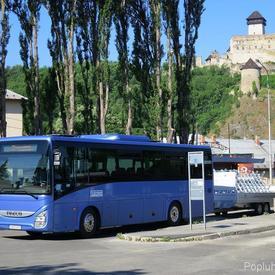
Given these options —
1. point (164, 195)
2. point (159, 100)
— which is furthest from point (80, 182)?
point (159, 100)

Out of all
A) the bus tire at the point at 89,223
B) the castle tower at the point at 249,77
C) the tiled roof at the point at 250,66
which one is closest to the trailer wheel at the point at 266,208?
the bus tire at the point at 89,223

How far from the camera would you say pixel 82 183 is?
1697 centimetres

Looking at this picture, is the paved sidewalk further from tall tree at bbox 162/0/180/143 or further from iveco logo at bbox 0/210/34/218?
tall tree at bbox 162/0/180/143

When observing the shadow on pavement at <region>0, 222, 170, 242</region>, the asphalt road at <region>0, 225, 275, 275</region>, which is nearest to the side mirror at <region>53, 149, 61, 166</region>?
the asphalt road at <region>0, 225, 275, 275</region>

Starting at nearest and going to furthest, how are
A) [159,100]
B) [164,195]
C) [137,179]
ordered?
[137,179]
[164,195]
[159,100]

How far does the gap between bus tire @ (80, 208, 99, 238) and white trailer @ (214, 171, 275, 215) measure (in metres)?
9.03

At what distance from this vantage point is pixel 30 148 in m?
16.3

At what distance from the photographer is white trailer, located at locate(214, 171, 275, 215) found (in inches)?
1009

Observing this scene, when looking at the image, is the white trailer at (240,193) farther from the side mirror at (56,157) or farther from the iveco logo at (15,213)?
the iveco logo at (15,213)

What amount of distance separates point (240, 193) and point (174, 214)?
603 centimetres

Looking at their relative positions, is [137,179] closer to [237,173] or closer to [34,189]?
[34,189]

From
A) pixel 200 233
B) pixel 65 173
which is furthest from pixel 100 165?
pixel 200 233

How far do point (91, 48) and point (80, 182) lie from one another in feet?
62.3

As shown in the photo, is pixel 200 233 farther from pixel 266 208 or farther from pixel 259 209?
pixel 266 208
